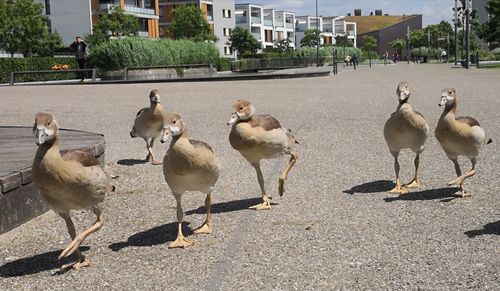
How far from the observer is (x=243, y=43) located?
94.4 m

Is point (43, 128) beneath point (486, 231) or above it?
above

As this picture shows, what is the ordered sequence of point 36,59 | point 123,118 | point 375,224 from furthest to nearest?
1. point 36,59
2. point 123,118
3. point 375,224

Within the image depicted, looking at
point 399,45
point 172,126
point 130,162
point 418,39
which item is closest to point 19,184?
point 172,126

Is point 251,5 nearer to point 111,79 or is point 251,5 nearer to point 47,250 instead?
point 111,79

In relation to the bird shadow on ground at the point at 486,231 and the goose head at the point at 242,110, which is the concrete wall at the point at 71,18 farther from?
the bird shadow on ground at the point at 486,231

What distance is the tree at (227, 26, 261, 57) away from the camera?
9438 cm

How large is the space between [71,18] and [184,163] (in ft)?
235

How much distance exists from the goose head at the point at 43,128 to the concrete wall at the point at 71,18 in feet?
231

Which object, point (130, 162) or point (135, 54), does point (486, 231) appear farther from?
point (135, 54)

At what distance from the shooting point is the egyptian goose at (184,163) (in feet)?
15.4

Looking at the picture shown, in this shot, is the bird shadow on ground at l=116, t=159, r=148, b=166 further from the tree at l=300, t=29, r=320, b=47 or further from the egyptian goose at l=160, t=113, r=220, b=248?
the tree at l=300, t=29, r=320, b=47

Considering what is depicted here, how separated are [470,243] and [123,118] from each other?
1141 cm

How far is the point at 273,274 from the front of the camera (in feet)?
14.1

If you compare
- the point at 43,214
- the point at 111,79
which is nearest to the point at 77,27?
the point at 111,79
